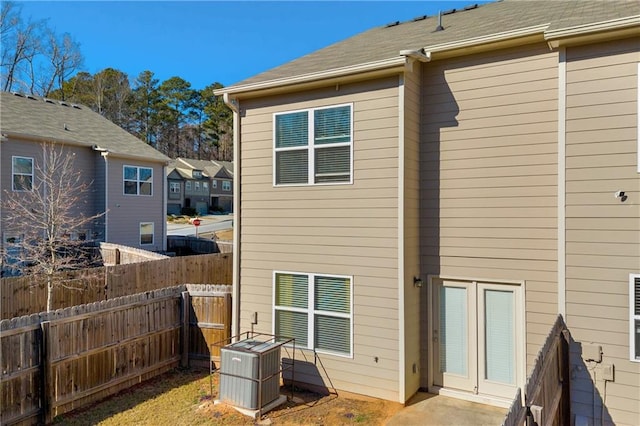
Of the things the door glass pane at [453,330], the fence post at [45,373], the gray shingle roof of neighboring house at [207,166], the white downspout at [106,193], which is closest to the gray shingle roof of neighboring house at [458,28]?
the door glass pane at [453,330]

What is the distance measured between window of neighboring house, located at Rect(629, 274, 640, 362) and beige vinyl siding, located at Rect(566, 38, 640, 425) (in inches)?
1.8

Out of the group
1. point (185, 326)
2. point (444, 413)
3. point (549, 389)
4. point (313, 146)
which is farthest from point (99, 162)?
point (549, 389)

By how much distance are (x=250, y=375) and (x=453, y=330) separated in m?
3.32

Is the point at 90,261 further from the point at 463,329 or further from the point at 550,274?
the point at 550,274

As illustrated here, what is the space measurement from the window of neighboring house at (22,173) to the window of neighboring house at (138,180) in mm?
3927

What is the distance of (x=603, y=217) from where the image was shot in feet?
17.7

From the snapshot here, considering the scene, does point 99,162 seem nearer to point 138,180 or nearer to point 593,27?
point 138,180

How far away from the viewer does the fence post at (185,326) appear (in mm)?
8523

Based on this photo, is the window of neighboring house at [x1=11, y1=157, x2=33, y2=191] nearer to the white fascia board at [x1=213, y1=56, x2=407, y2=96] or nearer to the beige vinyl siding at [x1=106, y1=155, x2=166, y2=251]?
the beige vinyl siding at [x1=106, y1=155, x2=166, y2=251]

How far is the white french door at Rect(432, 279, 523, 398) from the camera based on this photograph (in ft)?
20.5

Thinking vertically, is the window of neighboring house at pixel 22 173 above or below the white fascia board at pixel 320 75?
below

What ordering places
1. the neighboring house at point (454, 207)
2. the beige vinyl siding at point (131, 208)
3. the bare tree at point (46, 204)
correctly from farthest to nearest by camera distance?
the beige vinyl siding at point (131, 208) < the bare tree at point (46, 204) < the neighboring house at point (454, 207)

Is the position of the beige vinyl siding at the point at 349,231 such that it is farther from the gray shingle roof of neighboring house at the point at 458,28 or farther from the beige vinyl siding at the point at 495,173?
the beige vinyl siding at the point at 495,173

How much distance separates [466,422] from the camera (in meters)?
5.82
